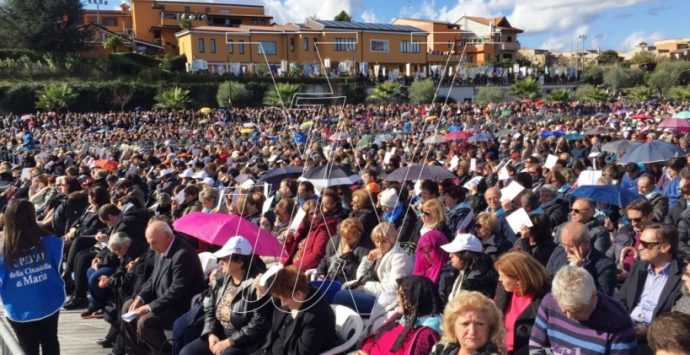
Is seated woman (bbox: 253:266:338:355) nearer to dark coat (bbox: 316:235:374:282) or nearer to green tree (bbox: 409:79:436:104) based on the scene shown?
dark coat (bbox: 316:235:374:282)

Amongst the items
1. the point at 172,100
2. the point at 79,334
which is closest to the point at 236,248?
the point at 79,334

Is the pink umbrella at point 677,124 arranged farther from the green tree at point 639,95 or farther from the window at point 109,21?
the window at point 109,21

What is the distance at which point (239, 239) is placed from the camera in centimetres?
508

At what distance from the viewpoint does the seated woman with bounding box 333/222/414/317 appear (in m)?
5.14

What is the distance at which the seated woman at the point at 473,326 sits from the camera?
341 cm

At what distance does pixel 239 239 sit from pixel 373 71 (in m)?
59.0

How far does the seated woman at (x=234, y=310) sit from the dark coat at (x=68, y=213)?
4.41 m

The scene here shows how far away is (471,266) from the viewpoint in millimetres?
4777

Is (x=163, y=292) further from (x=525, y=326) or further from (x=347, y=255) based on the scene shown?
(x=525, y=326)

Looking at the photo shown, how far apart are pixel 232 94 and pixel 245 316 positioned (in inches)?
1789

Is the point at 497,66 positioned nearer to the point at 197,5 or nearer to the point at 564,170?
the point at 197,5

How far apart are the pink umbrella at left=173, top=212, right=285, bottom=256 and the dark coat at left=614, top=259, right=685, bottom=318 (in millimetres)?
2934

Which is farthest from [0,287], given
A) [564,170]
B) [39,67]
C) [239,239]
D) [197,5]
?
[197,5]

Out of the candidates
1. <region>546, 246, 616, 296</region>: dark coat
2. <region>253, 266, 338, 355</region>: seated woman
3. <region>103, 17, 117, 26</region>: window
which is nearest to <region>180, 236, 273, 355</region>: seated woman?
<region>253, 266, 338, 355</region>: seated woman
